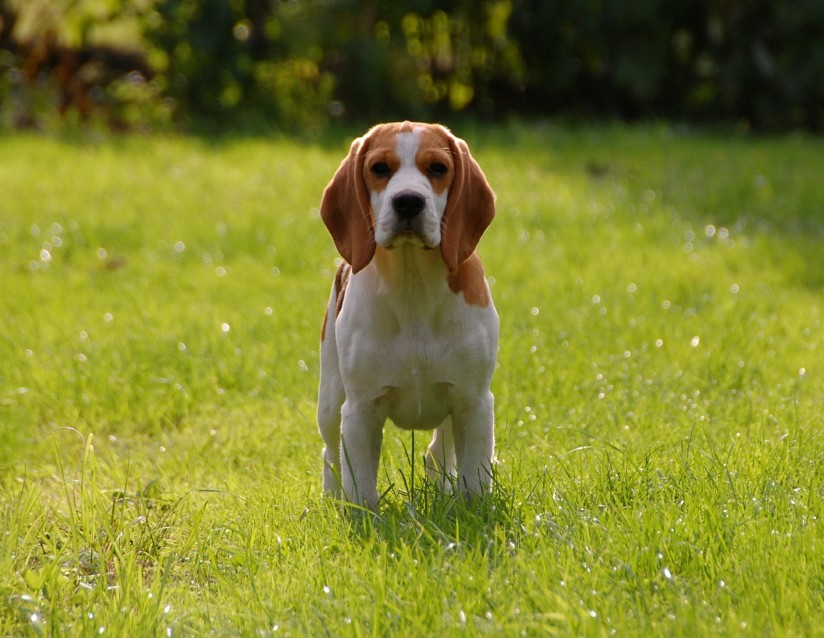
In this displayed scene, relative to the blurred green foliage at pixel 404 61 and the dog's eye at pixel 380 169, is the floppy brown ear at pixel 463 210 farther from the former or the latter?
the blurred green foliage at pixel 404 61

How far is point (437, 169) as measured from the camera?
385 centimetres

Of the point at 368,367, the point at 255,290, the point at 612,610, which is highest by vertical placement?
the point at 368,367

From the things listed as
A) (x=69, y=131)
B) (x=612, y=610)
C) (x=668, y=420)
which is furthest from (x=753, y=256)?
(x=69, y=131)

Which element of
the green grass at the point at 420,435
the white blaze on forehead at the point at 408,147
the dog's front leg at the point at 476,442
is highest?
the white blaze on forehead at the point at 408,147

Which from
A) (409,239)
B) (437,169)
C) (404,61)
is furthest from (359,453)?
(404,61)

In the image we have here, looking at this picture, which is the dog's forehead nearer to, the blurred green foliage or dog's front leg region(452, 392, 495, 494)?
dog's front leg region(452, 392, 495, 494)

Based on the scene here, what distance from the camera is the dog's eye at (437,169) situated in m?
3.83

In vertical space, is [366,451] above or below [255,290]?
above

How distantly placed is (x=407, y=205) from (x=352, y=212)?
322 mm

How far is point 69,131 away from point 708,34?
6231 millimetres

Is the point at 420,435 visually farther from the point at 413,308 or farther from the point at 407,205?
the point at 407,205

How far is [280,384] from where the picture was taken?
5.64m

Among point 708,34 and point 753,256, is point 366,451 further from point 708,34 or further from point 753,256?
point 708,34

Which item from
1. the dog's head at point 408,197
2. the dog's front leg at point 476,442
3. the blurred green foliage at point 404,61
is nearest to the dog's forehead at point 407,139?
the dog's head at point 408,197
